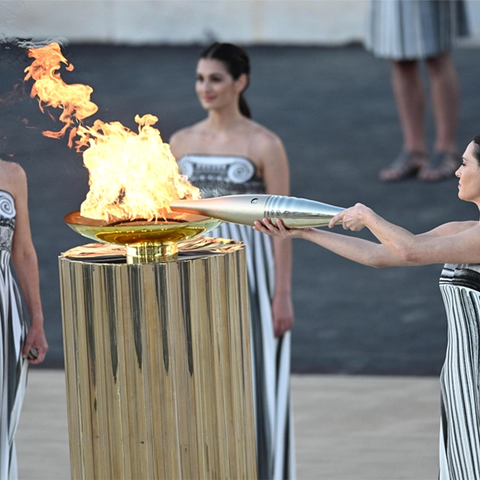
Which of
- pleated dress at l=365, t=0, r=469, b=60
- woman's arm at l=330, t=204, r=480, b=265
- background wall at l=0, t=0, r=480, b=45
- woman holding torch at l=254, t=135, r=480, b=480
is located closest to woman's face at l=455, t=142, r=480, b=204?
woman holding torch at l=254, t=135, r=480, b=480

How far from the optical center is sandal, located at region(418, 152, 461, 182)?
30.6 feet

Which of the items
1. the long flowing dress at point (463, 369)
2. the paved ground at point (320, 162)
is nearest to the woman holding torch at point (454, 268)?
the long flowing dress at point (463, 369)

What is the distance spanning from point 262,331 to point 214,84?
40.9 inches

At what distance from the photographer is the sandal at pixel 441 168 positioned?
30.6 feet

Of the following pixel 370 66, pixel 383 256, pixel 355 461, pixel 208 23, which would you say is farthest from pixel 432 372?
pixel 208 23

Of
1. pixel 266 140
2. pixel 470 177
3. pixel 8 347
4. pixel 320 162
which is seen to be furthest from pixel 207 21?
pixel 470 177

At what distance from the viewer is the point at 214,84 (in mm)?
4219

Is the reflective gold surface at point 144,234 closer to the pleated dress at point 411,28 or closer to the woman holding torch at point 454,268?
the woman holding torch at point 454,268

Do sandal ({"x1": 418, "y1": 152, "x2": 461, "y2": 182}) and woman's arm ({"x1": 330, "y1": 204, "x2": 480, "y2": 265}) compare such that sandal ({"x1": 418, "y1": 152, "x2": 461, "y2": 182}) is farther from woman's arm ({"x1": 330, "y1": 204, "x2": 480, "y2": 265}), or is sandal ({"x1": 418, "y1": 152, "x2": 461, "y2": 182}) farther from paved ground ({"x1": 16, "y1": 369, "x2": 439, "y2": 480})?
woman's arm ({"x1": 330, "y1": 204, "x2": 480, "y2": 265})

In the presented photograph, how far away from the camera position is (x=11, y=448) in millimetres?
3396

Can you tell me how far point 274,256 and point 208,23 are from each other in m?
10.9

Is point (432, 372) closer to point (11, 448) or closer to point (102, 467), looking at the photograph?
point (11, 448)

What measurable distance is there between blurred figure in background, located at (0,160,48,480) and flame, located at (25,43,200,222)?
1.27 feet

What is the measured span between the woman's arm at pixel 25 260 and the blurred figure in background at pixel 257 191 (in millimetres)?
879
